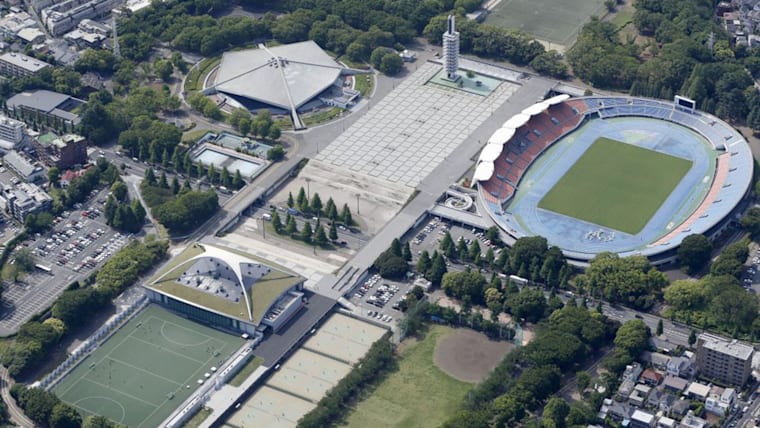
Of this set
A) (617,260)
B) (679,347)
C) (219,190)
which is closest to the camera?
(679,347)

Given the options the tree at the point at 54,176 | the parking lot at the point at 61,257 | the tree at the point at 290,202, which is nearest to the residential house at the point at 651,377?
the tree at the point at 290,202

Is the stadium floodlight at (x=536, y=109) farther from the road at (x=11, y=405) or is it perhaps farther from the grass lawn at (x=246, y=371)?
the road at (x=11, y=405)

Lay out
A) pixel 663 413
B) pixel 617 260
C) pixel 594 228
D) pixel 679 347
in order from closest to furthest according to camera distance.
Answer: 1. pixel 663 413
2. pixel 679 347
3. pixel 617 260
4. pixel 594 228

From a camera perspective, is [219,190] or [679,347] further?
[219,190]

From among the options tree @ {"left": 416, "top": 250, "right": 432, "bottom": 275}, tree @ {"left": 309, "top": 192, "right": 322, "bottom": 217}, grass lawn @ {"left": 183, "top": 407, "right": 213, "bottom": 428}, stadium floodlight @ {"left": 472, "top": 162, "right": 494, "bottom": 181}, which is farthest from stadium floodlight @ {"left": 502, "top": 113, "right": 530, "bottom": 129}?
grass lawn @ {"left": 183, "top": 407, "right": 213, "bottom": 428}

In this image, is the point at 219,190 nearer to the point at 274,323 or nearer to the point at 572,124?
the point at 274,323

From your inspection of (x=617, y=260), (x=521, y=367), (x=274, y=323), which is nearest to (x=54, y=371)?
(x=274, y=323)

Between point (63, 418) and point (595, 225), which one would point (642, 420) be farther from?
point (63, 418)
